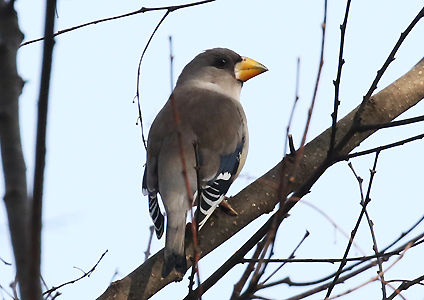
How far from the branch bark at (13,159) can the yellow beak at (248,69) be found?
437 centimetres

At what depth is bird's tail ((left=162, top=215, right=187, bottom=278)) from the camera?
323 centimetres

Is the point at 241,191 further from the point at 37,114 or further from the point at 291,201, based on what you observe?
the point at 37,114

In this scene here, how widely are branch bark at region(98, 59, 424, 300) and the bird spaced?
114 mm

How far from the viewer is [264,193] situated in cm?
381

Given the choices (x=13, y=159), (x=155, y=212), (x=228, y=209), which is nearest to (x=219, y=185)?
(x=228, y=209)

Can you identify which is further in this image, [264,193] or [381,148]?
[264,193]

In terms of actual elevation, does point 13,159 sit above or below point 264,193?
below

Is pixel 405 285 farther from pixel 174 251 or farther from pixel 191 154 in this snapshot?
pixel 191 154

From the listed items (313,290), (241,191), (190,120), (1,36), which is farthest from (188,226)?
(1,36)

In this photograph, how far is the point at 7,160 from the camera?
1354mm

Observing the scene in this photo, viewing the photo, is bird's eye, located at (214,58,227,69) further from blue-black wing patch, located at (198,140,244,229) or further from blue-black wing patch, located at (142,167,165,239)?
blue-black wing patch, located at (142,167,165,239)

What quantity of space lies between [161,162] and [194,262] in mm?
2083

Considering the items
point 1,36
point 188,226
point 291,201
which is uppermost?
point 188,226

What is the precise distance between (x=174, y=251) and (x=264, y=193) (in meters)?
0.83
